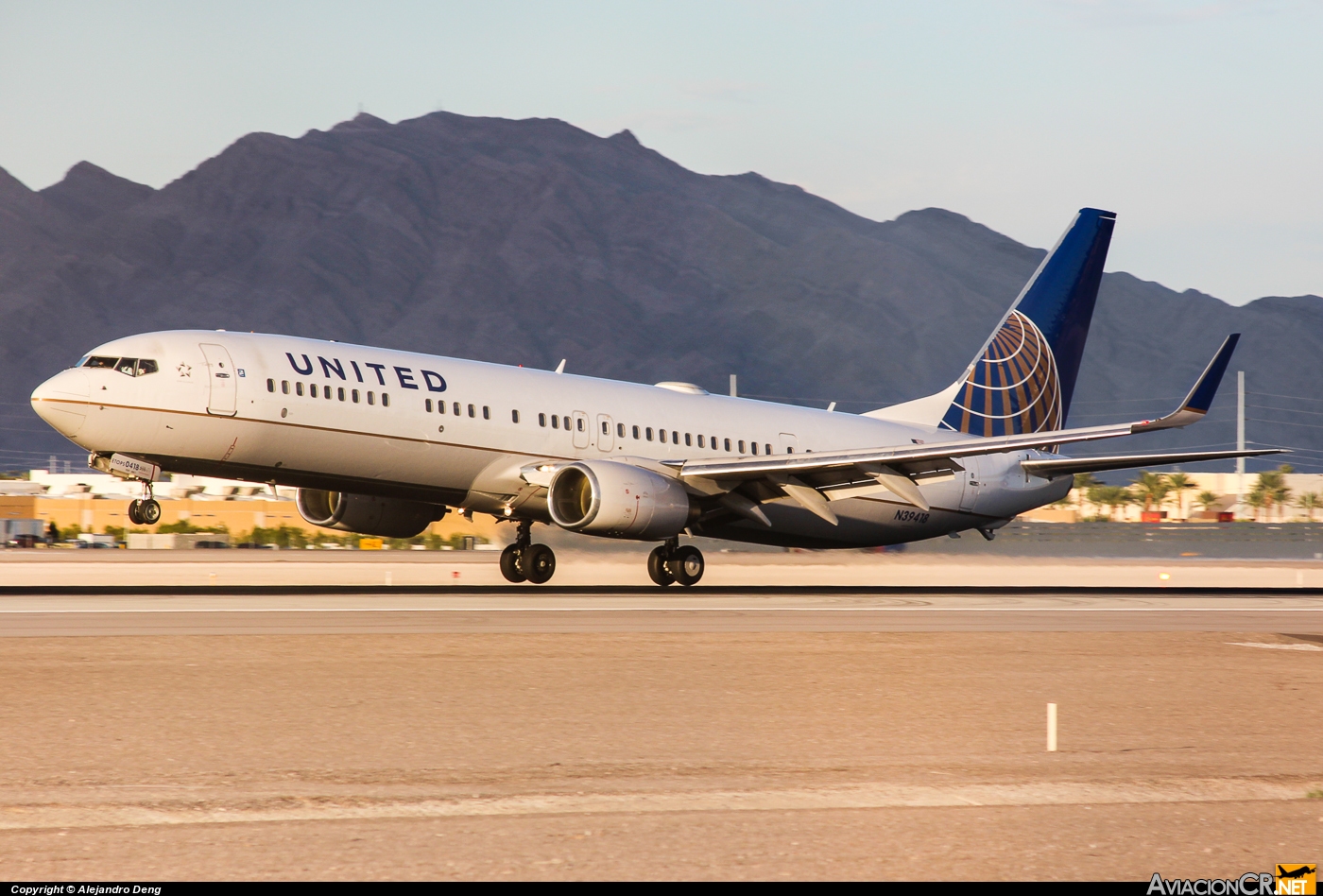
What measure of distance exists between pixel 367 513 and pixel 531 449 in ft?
14.2

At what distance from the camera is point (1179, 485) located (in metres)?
150

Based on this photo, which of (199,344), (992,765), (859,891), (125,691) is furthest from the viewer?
(199,344)

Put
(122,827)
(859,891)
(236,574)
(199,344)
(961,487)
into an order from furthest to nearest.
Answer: (236,574)
(961,487)
(199,344)
(122,827)
(859,891)

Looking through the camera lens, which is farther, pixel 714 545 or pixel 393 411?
pixel 714 545

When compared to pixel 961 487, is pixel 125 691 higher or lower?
lower

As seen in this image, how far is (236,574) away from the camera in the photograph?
132ft

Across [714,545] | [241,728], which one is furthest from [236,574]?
[241,728]

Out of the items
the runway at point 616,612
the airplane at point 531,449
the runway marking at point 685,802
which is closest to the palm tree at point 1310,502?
the airplane at point 531,449

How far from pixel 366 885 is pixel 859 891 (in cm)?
257

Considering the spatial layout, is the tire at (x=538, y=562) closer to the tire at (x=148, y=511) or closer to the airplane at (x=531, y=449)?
the airplane at (x=531, y=449)

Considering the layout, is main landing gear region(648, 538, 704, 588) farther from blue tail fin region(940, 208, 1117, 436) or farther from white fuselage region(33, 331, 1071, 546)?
blue tail fin region(940, 208, 1117, 436)

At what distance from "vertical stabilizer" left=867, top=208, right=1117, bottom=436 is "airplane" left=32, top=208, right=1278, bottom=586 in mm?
782

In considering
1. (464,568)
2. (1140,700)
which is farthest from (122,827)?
(464,568)

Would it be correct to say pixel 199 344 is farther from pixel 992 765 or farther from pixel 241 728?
pixel 992 765
